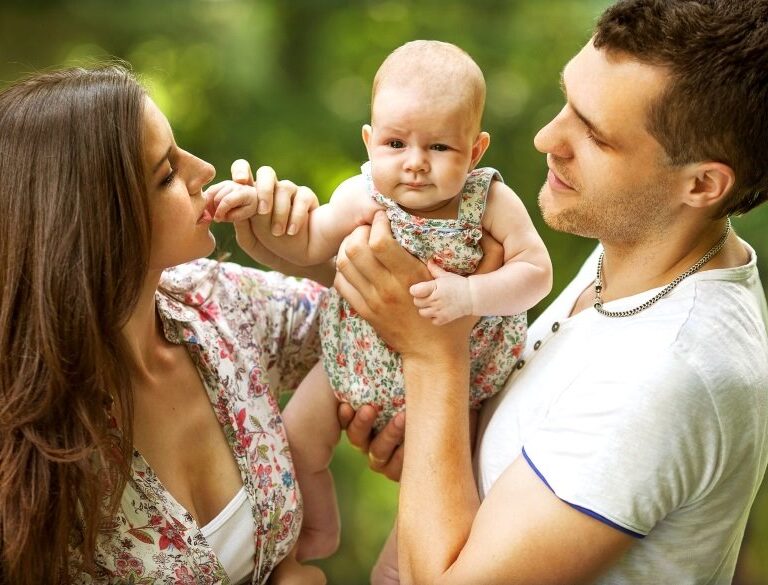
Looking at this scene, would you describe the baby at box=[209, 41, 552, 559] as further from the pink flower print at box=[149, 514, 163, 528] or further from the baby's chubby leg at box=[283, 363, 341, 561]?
the pink flower print at box=[149, 514, 163, 528]

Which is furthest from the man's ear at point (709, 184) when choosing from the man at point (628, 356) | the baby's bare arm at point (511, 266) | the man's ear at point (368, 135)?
the man's ear at point (368, 135)

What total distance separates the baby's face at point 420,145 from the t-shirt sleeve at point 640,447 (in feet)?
1.65

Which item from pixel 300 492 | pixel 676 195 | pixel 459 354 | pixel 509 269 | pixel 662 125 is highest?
pixel 662 125

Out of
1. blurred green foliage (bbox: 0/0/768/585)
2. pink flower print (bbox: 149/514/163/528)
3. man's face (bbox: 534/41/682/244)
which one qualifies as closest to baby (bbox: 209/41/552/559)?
man's face (bbox: 534/41/682/244)

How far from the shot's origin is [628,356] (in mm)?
1505

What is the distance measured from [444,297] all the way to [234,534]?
649 millimetres

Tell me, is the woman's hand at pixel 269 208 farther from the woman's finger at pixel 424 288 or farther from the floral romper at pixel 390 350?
the woman's finger at pixel 424 288

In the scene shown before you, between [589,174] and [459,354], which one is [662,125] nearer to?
[589,174]

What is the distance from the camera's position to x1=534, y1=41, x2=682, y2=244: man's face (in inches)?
62.8

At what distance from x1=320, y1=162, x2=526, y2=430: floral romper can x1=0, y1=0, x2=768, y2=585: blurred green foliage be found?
220cm

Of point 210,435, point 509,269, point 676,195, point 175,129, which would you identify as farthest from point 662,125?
point 175,129

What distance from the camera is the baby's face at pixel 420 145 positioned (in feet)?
5.33

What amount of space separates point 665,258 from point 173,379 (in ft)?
3.40

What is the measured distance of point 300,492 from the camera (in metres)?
2.00
